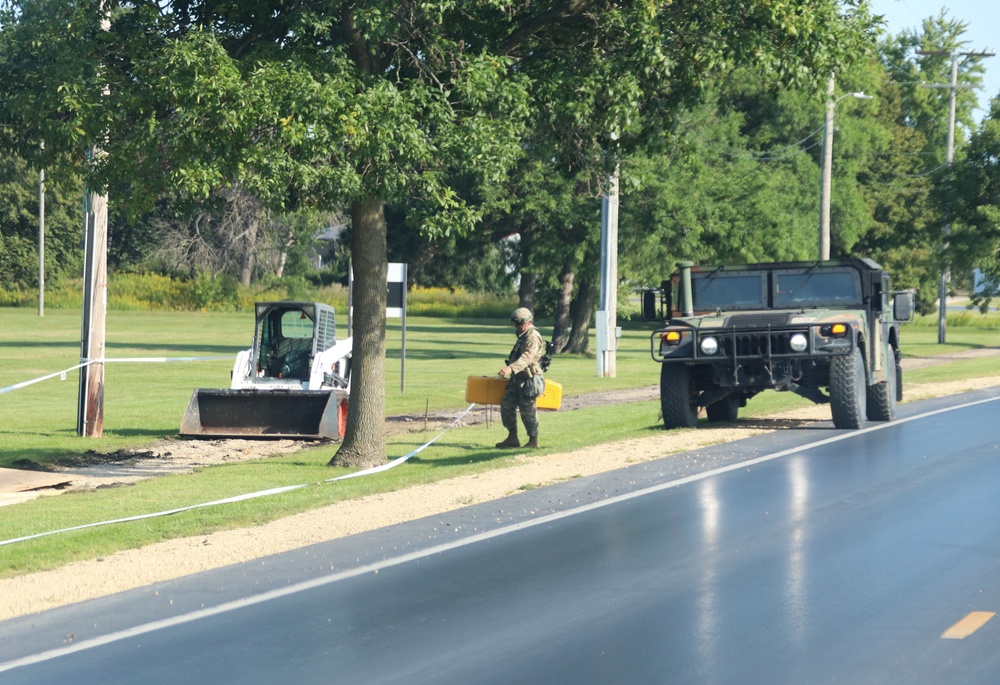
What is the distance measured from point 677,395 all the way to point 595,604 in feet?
38.2

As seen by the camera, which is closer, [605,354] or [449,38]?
[449,38]

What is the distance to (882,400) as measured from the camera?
20969mm

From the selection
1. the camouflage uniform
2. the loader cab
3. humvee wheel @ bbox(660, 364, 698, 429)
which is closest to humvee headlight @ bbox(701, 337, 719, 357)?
humvee wheel @ bbox(660, 364, 698, 429)

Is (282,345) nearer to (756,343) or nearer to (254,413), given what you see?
(254,413)

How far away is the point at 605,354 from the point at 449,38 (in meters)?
19.1

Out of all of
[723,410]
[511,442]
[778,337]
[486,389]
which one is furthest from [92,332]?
[778,337]

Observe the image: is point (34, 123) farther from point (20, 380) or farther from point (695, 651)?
point (20, 380)

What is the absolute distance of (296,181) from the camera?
46.6 ft

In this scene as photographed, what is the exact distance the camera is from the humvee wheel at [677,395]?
65.6ft

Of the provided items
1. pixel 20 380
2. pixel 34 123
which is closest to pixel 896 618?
pixel 34 123

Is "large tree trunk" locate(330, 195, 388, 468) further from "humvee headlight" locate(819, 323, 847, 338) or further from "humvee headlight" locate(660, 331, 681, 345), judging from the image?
"humvee headlight" locate(819, 323, 847, 338)

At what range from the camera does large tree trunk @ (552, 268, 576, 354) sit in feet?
150

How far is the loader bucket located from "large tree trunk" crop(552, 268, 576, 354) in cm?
2494

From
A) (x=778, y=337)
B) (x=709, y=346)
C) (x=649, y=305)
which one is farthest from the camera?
(x=649, y=305)
